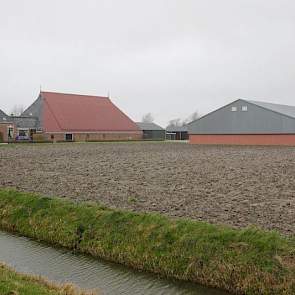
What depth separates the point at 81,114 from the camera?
6356 centimetres

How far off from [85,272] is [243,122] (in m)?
45.3

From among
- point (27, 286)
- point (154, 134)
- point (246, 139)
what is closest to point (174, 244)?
point (27, 286)

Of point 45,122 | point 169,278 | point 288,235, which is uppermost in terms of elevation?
point 45,122

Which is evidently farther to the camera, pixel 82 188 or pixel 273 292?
pixel 82 188

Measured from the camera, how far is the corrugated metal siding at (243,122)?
1854 inches

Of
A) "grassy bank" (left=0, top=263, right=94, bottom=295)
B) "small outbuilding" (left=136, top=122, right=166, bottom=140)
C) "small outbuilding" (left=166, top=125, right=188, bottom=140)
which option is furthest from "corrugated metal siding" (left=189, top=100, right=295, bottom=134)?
"grassy bank" (left=0, top=263, right=94, bottom=295)

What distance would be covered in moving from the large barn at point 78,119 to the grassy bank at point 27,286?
51347 millimetres

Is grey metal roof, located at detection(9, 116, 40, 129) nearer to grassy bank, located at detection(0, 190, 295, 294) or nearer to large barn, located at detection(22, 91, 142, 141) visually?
large barn, located at detection(22, 91, 142, 141)

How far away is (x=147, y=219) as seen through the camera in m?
8.19

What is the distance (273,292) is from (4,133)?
53.2m

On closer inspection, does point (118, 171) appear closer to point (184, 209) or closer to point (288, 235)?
point (184, 209)

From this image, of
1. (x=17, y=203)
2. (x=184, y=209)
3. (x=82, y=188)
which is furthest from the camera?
(x=82, y=188)

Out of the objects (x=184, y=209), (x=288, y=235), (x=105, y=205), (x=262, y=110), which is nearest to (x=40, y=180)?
(x=105, y=205)

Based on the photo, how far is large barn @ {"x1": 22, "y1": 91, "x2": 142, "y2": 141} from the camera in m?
59.3
